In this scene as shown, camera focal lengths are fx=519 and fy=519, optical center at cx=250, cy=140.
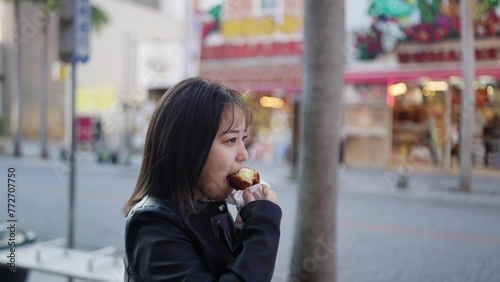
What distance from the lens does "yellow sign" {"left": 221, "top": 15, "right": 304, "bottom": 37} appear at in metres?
19.5

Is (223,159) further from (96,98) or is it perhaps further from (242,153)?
(96,98)

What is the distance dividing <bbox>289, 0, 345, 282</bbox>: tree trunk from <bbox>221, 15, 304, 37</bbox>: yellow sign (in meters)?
16.0

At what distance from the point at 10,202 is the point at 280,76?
1710 cm

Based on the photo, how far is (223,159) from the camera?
58.6 inches

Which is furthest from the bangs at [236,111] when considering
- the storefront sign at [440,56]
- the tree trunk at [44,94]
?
the tree trunk at [44,94]

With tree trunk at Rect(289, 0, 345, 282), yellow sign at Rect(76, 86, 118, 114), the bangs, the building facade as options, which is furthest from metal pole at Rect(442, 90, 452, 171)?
yellow sign at Rect(76, 86, 118, 114)

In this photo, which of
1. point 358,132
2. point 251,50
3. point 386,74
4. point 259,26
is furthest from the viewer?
point 251,50

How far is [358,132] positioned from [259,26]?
18.6ft

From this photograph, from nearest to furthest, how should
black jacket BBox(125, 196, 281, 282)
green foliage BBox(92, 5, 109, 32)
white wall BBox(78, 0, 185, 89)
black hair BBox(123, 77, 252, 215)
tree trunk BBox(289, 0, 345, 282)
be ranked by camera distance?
black jacket BBox(125, 196, 281, 282) → black hair BBox(123, 77, 252, 215) → tree trunk BBox(289, 0, 345, 282) → green foliage BBox(92, 5, 109, 32) → white wall BBox(78, 0, 185, 89)

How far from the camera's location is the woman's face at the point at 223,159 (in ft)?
4.88

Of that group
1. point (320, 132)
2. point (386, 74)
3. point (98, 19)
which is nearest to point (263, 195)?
point (320, 132)

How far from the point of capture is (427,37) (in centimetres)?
1647

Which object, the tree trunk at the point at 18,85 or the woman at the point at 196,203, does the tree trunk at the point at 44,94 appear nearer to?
the tree trunk at the point at 18,85

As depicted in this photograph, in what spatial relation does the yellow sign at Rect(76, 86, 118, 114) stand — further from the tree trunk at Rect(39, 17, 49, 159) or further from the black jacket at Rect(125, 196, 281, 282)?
the black jacket at Rect(125, 196, 281, 282)
